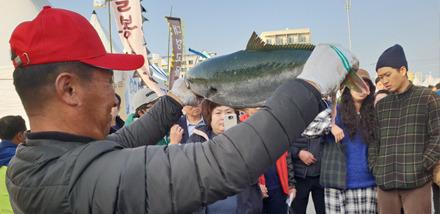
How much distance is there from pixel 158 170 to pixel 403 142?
299 cm

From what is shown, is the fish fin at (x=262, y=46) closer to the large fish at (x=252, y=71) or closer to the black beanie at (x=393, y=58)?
the large fish at (x=252, y=71)

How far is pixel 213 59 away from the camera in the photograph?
1367mm

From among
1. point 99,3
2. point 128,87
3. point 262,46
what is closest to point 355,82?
point 262,46

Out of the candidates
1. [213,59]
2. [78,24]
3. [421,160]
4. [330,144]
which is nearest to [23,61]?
[78,24]

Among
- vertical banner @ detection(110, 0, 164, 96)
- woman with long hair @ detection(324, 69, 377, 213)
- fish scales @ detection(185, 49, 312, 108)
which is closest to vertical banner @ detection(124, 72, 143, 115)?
vertical banner @ detection(110, 0, 164, 96)

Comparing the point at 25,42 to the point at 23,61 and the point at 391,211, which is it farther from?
the point at 391,211

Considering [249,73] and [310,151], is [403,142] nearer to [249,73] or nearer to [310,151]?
[310,151]

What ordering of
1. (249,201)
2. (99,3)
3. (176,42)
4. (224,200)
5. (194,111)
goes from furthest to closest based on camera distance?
1. (99,3)
2. (176,42)
3. (194,111)
4. (249,201)
5. (224,200)

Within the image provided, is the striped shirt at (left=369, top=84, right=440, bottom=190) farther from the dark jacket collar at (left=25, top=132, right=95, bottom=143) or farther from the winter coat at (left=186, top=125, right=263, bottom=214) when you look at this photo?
the dark jacket collar at (left=25, top=132, right=95, bottom=143)

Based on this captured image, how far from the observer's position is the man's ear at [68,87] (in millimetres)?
981

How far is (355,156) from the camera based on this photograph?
10.7 feet

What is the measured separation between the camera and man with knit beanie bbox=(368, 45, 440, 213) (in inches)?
114

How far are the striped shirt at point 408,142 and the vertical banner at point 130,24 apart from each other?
6.48 m

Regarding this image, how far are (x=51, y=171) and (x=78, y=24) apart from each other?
1.65ft
